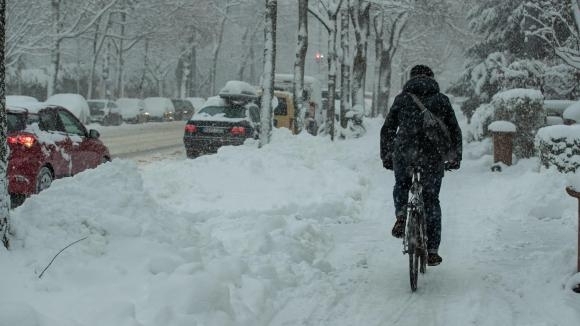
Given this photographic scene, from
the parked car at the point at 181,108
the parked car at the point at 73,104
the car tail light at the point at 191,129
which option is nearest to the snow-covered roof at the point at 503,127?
the car tail light at the point at 191,129

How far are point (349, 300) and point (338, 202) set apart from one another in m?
4.56

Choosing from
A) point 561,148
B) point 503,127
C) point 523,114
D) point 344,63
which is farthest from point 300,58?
point 561,148

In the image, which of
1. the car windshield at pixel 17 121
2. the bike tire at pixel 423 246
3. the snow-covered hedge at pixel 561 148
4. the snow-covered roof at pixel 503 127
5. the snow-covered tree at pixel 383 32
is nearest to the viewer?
the bike tire at pixel 423 246

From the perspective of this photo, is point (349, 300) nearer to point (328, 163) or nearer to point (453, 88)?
point (328, 163)

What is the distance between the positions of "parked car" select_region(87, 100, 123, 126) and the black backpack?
111 feet

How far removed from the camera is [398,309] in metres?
5.60

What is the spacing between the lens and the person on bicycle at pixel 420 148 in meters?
6.26

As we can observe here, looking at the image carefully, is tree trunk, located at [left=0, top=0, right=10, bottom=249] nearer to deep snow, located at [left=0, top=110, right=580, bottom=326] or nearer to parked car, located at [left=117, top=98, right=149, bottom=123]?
deep snow, located at [left=0, top=110, right=580, bottom=326]

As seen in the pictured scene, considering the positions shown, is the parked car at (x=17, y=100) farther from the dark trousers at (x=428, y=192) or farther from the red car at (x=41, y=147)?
the dark trousers at (x=428, y=192)

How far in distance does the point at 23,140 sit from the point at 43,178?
0.68m

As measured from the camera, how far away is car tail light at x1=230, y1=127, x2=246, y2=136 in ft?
60.3

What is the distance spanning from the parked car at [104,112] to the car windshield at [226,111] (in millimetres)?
20351

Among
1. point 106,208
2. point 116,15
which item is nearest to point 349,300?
point 106,208

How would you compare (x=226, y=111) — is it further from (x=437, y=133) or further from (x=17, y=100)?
(x=437, y=133)
